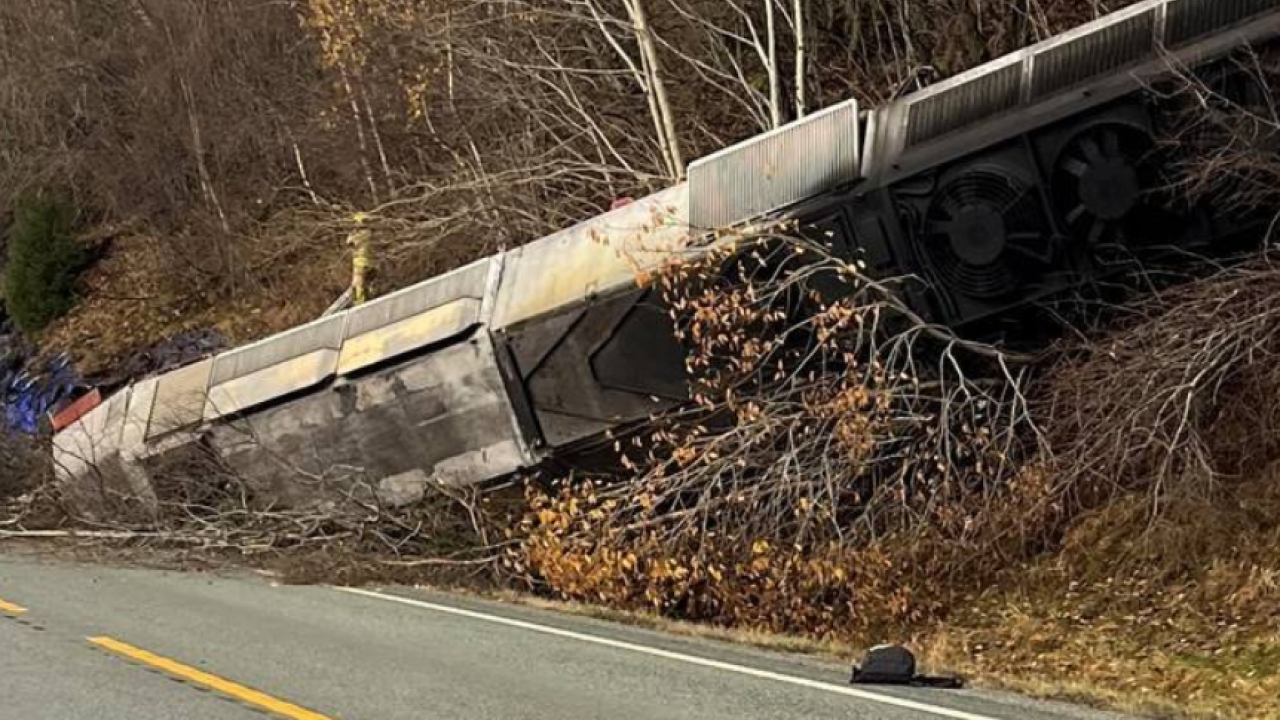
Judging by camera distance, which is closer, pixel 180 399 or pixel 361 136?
pixel 180 399

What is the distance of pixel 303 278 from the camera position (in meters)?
24.2

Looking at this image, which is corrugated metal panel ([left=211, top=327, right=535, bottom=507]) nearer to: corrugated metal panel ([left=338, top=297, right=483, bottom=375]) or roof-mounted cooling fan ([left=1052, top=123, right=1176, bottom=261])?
corrugated metal panel ([left=338, top=297, right=483, bottom=375])

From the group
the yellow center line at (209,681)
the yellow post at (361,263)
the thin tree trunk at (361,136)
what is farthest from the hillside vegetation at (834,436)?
the yellow center line at (209,681)

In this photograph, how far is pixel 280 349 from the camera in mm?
14891

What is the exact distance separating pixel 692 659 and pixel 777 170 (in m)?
4.52

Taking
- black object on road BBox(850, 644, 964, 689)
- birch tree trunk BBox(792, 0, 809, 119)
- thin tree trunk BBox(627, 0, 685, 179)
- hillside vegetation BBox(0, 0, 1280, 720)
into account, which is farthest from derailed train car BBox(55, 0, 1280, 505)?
black object on road BBox(850, 644, 964, 689)

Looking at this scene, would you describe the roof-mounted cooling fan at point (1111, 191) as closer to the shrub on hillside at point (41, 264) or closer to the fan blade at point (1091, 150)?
the fan blade at point (1091, 150)

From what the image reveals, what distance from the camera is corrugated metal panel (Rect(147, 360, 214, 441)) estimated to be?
15211mm

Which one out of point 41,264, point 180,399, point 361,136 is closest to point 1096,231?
point 180,399

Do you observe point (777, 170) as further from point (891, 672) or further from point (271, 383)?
point (271, 383)

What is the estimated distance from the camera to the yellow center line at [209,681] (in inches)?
287

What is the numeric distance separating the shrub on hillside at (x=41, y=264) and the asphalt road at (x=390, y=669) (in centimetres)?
1773

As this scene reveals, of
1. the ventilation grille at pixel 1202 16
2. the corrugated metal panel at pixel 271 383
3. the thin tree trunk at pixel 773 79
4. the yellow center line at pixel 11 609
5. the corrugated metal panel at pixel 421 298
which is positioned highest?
the thin tree trunk at pixel 773 79

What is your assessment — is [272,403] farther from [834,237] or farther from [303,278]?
[303,278]
